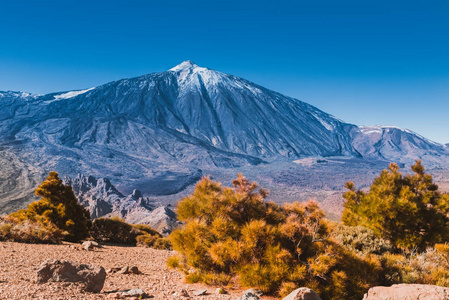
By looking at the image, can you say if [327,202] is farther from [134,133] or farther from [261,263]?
[134,133]

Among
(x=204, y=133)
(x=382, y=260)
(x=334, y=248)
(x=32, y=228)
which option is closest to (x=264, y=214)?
(x=334, y=248)

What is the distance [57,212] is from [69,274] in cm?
786

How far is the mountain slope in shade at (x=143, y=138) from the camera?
99319 millimetres

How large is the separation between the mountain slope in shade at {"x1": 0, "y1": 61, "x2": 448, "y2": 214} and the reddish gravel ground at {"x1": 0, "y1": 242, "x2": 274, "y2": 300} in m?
48.0

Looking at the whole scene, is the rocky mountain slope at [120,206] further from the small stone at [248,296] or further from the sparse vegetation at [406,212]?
the small stone at [248,296]

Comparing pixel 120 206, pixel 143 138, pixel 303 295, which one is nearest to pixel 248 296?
pixel 303 295

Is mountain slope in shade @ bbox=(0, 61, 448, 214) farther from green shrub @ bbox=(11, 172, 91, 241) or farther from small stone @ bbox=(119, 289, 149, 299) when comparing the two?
small stone @ bbox=(119, 289, 149, 299)

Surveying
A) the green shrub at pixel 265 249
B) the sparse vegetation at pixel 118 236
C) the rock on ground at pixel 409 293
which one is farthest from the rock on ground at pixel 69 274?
the sparse vegetation at pixel 118 236

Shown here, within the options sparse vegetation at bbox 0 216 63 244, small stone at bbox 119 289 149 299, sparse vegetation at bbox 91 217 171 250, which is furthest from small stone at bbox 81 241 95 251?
small stone at bbox 119 289 149 299

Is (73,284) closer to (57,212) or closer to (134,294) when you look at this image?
(134,294)

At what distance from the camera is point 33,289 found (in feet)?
13.9

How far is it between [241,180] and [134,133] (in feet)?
458

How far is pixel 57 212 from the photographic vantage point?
37.7 ft

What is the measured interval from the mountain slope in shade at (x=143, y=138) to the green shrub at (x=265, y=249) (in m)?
51.5
